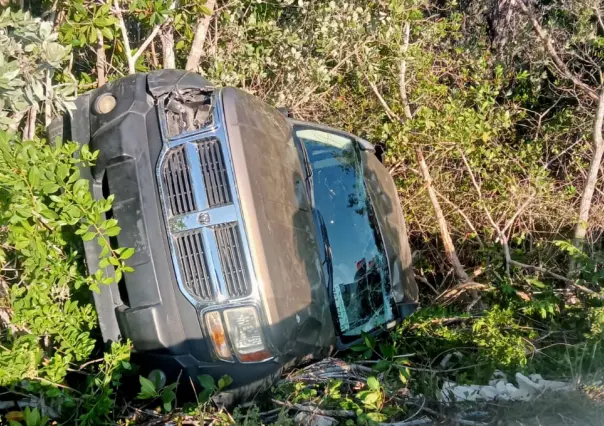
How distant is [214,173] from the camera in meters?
3.05

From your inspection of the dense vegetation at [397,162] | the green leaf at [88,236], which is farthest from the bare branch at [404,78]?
the green leaf at [88,236]

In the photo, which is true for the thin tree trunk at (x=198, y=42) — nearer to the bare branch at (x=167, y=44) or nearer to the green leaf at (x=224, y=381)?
the bare branch at (x=167, y=44)

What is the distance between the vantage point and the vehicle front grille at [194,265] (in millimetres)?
2992

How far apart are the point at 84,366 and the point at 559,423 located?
270 cm

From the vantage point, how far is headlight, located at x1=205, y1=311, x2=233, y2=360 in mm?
2986

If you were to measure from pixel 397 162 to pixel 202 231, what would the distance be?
3114 mm

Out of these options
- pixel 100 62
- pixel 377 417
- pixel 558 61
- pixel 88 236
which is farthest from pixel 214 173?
pixel 558 61

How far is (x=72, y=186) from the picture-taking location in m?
3.02

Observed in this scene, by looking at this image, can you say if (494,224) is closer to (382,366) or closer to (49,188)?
(382,366)

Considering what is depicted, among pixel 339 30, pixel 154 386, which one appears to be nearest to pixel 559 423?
pixel 154 386

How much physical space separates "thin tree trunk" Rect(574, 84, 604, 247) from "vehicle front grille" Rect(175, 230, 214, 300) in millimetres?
3730

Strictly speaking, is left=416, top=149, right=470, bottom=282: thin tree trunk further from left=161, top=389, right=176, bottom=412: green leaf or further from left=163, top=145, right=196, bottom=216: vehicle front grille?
left=161, top=389, right=176, bottom=412: green leaf

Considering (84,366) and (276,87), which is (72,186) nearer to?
(84,366)

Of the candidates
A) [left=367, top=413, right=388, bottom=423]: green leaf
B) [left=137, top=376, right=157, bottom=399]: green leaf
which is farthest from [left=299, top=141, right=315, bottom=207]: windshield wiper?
[left=137, top=376, right=157, bottom=399]: green leaf
